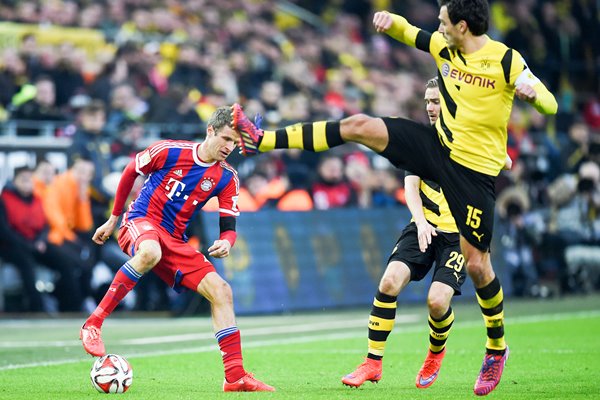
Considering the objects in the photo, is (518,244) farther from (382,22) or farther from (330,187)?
(382,22)

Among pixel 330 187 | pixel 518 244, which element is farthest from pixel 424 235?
pixel 518 244

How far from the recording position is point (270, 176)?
1859cm

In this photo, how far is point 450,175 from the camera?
831 cm

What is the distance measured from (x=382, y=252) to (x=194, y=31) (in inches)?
244

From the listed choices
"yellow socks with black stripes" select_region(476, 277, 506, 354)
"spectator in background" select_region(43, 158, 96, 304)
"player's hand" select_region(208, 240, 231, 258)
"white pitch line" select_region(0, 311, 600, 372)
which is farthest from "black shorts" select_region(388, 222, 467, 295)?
"spectator in background" select_region(43, 158, 96, 304)

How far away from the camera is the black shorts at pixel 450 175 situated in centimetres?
826

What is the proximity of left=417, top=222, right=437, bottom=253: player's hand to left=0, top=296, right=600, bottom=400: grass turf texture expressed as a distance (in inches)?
40.4

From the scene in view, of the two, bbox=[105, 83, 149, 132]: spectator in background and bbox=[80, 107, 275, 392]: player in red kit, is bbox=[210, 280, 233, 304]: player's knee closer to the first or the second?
bbox=[80, 107, 275, 392]: player in red kit

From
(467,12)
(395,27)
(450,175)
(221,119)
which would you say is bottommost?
(221,119)

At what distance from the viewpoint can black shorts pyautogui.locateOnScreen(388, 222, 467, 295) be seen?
952 centimetres

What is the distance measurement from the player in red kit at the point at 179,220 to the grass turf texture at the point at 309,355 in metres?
0.63

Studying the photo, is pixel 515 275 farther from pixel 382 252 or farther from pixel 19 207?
pixel 19 207

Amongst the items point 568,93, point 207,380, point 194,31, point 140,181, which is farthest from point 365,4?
point 207,380

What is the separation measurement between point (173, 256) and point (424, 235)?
1.84 metres
